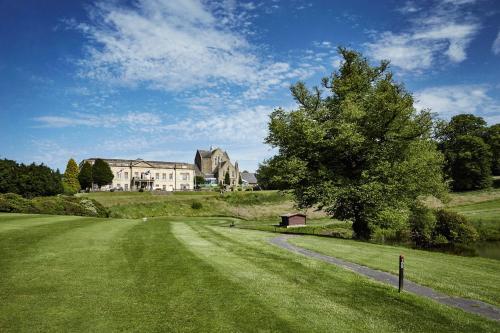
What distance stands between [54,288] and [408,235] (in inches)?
1610

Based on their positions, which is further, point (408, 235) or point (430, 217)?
point (408, 235)

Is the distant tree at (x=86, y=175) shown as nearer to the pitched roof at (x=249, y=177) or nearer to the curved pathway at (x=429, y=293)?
the pitched roof at (x=249, y=177)

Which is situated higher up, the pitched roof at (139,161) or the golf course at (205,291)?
the pitched roof at (139,161)

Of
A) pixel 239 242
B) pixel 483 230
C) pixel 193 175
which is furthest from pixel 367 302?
pixel 193 175

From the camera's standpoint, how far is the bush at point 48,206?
37.6m

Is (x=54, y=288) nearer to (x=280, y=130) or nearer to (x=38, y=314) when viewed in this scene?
(x=38, y=314)

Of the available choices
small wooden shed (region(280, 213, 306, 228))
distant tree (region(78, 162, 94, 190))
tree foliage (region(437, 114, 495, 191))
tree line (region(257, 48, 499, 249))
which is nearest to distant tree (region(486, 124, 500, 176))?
tree foliage (region(437, 114, 495, 191))

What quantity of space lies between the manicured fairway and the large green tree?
45.6 feet

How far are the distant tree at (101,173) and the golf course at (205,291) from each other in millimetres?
76244

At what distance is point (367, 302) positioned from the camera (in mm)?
10562

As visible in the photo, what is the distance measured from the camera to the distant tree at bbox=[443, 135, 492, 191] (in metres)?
80.2

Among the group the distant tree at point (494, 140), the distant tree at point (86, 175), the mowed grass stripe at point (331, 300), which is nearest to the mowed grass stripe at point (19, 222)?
the mowed grass stripe at point (331, 300)

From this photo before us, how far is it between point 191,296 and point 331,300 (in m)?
4.12

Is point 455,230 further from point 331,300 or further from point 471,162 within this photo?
point 471,162
